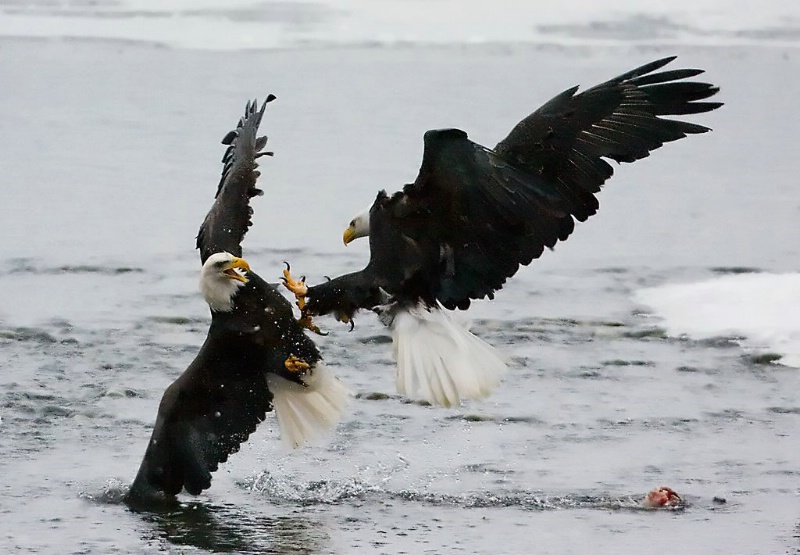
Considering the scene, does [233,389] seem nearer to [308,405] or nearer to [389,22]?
[308,405]

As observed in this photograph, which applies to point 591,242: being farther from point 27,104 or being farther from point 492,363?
point 27,104

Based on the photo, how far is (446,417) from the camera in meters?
6.57

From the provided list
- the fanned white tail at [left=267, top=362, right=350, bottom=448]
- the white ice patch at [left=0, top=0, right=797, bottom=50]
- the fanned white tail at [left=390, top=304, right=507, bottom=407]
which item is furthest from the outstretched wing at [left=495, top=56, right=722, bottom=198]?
the white ice patch at [left=0, top=0, right=797, bottom=50]

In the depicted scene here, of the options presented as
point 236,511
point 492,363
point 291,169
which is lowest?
point 236,511

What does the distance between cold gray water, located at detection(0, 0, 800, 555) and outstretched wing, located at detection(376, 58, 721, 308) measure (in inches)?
31.2

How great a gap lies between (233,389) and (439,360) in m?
0.77

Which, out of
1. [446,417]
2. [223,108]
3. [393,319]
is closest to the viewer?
[393,319]

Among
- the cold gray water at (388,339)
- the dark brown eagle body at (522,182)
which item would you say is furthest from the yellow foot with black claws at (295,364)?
the dark brown eagle body at (522,182)

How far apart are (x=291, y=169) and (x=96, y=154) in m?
1.72

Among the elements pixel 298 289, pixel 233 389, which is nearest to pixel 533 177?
pixel 298 289

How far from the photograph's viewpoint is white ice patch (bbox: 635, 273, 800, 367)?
25.1ft

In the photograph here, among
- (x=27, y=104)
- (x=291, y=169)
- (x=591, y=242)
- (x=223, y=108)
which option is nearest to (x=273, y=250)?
(x=591, y=242)

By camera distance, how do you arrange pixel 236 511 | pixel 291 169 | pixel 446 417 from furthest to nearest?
pixel 291 169 → pixel 446 417 → pixel 236 511

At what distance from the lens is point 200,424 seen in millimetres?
5855
